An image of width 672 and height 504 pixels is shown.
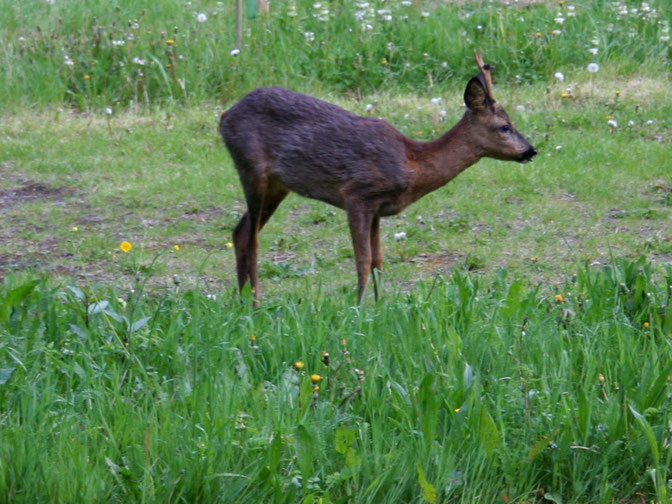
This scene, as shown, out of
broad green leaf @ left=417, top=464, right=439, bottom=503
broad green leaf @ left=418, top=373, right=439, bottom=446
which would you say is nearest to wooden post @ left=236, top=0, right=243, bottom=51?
broad green leaf @ left=418, top=373, right=439, bottom=446

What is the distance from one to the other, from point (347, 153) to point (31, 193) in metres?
3.52

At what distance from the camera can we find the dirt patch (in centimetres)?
895

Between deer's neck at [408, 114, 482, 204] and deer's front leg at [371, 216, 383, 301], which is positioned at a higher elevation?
deer's neck at [408, 114, 482, 204]

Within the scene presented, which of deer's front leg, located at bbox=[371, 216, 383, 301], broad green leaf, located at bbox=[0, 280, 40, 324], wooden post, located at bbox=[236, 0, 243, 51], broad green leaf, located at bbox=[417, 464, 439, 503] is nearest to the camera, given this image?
broad green leaf, located at bbox=[417, 464, 439, 503]

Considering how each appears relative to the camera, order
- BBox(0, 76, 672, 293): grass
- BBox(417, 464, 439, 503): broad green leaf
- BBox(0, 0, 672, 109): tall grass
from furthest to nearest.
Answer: BBox(0, 0, 672, 109): tall grass → BBox(0, 76, 672, 293): grass → BBox(417, 464, 439, 503): broad green leaf

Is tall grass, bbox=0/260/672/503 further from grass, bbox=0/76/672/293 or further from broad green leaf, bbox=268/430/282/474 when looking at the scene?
grass, bbox=0/76/672/293

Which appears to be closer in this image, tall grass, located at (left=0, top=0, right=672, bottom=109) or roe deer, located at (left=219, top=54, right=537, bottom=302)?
roe deer, located at (left=219, top=54, right=537, bottom=302)

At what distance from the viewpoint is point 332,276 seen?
7.37 meters

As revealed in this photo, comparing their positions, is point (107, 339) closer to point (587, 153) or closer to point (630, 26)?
point (587, 153)

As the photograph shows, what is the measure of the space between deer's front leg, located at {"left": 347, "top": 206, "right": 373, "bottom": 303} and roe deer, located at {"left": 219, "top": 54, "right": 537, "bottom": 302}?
0.04 ft

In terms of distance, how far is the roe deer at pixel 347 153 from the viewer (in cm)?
659

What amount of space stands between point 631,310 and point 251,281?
7.59ft

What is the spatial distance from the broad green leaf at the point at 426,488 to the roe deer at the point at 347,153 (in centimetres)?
268

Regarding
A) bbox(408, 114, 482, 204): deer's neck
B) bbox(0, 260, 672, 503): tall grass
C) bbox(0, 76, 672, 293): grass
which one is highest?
bbox(408, 114, 482, 204): deer's neck
